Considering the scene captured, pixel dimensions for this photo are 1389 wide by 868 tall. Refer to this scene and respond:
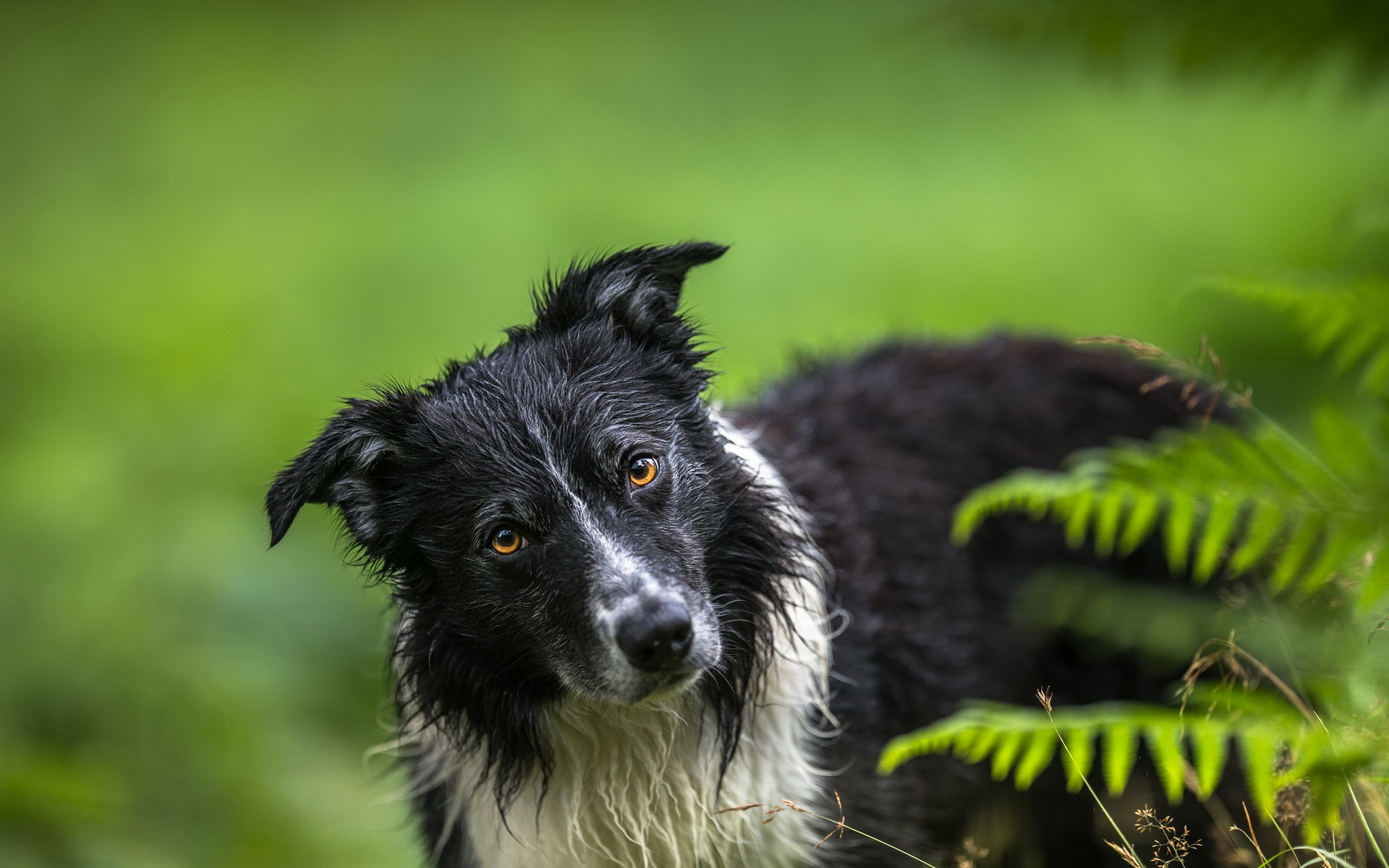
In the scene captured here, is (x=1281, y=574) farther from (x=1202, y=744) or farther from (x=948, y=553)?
(x=948, y=553)

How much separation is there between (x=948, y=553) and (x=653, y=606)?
1.66m

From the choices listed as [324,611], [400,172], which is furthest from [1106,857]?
[400,172]

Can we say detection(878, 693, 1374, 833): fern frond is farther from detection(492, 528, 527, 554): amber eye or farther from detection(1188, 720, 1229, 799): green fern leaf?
detection(492, 528, 527, 554): amber eye

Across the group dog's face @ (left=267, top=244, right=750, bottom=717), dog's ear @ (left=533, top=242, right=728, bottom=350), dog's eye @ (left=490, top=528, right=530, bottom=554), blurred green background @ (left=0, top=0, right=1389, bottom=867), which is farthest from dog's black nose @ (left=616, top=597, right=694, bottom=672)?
blurred green background @ (left=0, top=0, right=1389, bottom=867)

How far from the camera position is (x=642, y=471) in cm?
364

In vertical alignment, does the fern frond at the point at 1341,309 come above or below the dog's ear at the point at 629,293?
below

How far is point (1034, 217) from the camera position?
10125mm

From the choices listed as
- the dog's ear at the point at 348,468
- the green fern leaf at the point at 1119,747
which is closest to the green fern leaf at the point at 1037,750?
the green fern leaf at the point at 1119,747

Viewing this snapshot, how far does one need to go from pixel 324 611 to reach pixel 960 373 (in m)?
3.80

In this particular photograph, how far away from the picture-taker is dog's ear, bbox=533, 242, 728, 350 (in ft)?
12.7

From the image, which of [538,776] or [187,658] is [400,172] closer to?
[187,658]

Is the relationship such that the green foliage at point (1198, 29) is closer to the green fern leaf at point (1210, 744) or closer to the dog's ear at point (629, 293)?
the dog's ear at point (629, 293)

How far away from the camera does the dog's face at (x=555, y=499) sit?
3395mm

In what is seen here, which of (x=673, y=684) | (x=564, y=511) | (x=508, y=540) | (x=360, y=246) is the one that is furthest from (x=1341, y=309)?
(x=360, y=246)
